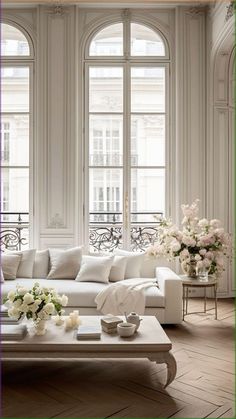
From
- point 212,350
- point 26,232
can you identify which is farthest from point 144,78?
point 212,350

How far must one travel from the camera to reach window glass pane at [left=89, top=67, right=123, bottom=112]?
601 centimetres

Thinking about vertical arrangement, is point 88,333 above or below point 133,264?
below

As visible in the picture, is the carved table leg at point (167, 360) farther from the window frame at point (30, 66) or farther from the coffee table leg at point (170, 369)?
the window frame at point (30, 66)

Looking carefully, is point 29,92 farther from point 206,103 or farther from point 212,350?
point 212,350

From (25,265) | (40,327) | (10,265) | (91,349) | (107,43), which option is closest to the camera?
(91,349)

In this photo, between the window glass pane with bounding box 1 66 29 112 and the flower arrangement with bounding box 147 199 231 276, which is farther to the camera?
the window glass pane with bounding box 1 66 29 112

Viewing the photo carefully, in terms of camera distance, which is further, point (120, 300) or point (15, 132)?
point (15, 132)

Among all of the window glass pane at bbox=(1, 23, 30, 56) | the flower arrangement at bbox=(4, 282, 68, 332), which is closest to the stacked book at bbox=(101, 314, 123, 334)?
the flower arrangement at bbox=(4, 282, 68, 332)

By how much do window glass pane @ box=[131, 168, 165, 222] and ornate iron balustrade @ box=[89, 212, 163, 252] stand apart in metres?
→ 0.08

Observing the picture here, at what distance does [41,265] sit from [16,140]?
6.14 ft

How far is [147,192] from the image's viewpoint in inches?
238

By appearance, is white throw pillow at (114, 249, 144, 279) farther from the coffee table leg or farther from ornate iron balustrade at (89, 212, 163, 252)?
the coffee table leg

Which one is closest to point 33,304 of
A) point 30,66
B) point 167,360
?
point 167,360

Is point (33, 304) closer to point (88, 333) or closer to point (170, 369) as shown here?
point (88, 333)
